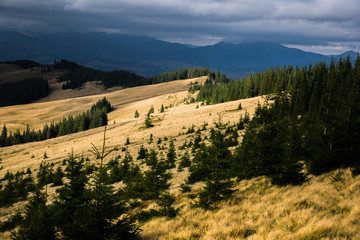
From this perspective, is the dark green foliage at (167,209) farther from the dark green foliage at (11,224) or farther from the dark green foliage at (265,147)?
the dark green foliage at (11,224)

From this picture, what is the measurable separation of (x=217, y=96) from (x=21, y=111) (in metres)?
145

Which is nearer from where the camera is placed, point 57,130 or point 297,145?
point 297,145

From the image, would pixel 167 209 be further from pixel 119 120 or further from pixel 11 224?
pixel 119 120

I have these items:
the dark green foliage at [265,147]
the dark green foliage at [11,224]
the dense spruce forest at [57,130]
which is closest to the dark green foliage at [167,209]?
the dark green foliage at [265,147]

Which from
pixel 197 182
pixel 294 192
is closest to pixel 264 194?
pixel 294 192

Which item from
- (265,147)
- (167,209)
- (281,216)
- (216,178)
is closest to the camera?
(281,216)

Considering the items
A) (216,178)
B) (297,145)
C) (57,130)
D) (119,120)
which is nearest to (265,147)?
(297,145)

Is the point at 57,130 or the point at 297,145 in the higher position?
the point at 297,145

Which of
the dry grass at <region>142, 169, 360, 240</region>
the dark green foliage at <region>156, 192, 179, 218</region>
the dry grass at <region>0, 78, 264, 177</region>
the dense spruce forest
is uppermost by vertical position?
the dry grass at <region>142, 169, 360, 240</region>

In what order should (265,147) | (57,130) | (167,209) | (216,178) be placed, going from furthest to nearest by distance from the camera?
(57,130)
(265,147)
(167,209)
(216,178)

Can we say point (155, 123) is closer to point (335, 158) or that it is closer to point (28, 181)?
point (28, 181)

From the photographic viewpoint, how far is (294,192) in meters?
12.2

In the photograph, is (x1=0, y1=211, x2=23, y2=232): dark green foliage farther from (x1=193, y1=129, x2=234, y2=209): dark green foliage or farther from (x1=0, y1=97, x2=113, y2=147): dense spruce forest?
(x1=0, y1=97, x2=113, y2=147): dense spruce forest

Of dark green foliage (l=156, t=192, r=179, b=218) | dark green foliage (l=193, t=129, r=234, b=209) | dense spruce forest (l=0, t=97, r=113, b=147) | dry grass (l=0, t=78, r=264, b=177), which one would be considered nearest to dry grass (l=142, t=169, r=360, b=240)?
dark green foliage (l=156, t=192, r=179, b=218)
